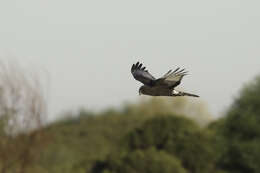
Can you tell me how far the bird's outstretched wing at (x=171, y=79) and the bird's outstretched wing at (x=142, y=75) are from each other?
223 millimetres

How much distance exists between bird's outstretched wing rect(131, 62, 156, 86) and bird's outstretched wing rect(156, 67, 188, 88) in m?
0.22

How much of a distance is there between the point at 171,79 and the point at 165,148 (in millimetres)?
25149

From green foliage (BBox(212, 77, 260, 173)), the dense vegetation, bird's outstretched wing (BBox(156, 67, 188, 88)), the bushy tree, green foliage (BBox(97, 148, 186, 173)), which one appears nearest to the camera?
bird's outstretched wing (BBox(156, 67, 188, 88))

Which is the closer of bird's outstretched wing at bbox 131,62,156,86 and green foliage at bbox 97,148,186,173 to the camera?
bird's outstretched wing at bbox 131,62,156,86

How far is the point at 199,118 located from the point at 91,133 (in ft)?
51.7

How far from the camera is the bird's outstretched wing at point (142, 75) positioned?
336 inches

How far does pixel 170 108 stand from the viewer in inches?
2805

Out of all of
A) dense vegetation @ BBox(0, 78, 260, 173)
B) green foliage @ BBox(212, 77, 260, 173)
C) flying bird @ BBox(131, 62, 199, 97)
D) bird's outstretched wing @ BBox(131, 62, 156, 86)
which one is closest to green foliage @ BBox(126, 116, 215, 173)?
dense vegetation @ BBox(0, 78, 260, 173)

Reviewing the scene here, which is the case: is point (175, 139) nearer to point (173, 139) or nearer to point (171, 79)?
point (173, 139)

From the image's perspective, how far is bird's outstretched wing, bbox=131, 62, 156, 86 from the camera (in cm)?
853

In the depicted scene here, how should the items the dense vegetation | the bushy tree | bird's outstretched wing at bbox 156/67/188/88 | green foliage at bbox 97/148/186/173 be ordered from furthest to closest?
1. the bushy tree
2. green foliage at bbox 97/148/186/173
3. the dense vegetation
4. bird's outstretched wing at bbox 156/67/188/88

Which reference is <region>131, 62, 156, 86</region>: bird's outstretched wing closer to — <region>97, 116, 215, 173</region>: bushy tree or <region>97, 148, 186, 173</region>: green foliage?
<region>97, 148, 186, 173</region>: green foliage

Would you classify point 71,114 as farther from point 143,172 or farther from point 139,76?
point 139,76

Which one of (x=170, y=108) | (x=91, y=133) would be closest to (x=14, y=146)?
(x=91, y=133)
